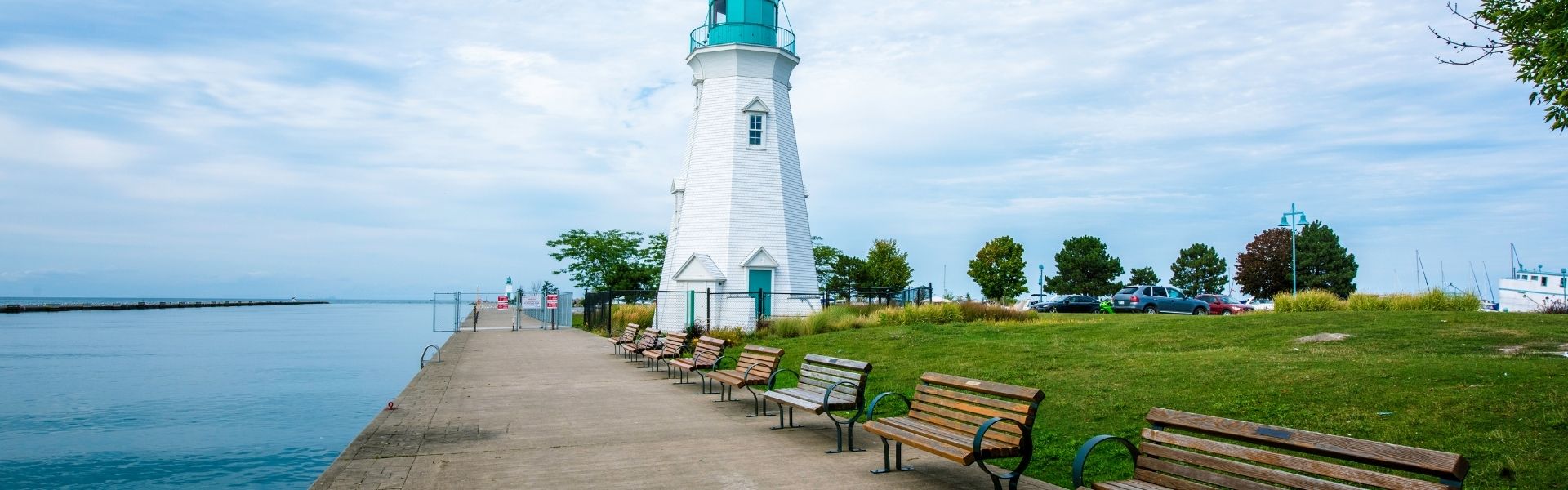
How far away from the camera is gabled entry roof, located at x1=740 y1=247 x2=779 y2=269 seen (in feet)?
94.6

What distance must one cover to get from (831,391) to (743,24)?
73.0ft

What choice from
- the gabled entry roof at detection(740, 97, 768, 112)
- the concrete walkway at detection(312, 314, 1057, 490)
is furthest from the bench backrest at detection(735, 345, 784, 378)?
the gabled entry roof at detection(740, 97, 768, 112)

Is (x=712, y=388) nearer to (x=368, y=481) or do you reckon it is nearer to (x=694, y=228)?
(x=368, y=481)

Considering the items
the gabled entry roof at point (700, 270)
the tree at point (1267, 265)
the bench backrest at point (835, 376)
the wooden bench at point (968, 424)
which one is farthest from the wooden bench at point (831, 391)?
the tree at point (1267, 265)

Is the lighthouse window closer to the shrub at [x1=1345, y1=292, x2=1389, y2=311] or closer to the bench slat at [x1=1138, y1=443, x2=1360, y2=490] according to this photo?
the shrub at [x1=1345, y1=292, x2=1389, y2=311]

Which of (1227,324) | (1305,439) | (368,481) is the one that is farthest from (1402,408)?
(1227,324)

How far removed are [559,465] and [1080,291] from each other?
69.7 metres

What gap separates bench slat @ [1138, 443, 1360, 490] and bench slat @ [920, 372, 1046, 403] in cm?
107

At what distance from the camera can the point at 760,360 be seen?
11.9m

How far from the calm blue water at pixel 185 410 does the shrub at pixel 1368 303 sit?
19359 millimetres

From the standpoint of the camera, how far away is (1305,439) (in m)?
4.31

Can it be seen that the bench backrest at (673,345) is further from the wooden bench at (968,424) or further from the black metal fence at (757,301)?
the black metal fence at (757,301)

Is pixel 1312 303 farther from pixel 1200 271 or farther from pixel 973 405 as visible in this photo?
pixel 1200 271

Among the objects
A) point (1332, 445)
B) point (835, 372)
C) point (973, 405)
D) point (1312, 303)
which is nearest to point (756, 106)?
point (1312, 303)
